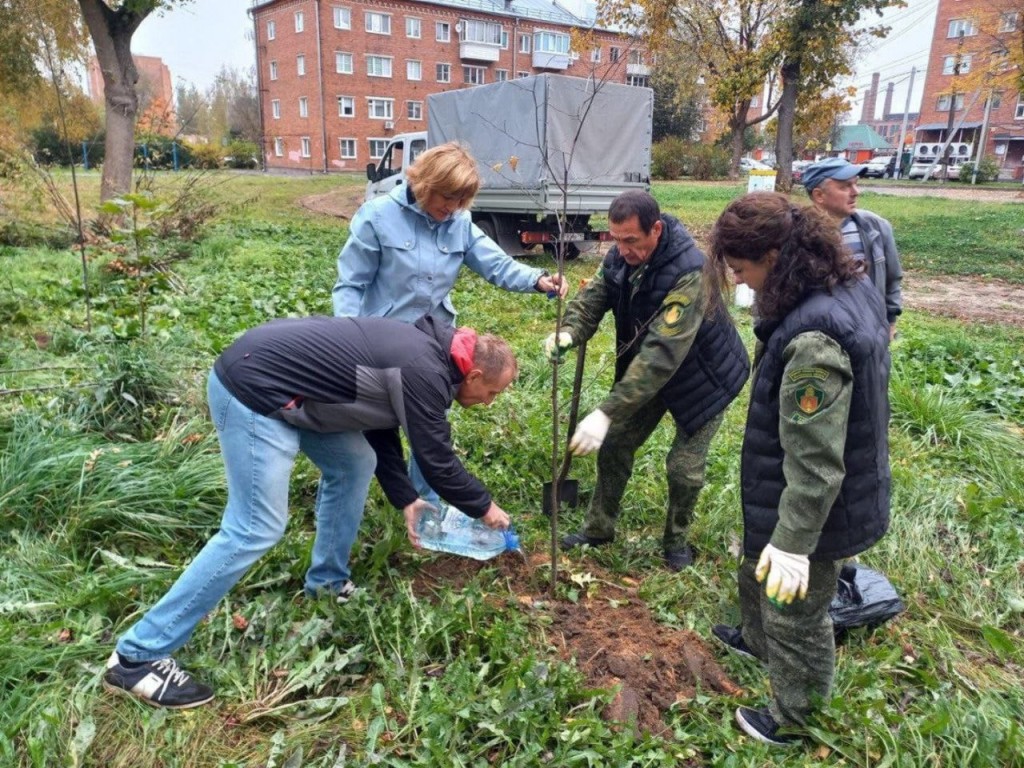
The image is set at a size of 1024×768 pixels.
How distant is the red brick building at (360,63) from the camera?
125 ft

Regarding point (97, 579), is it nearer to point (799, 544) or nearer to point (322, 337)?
point (322, 337)

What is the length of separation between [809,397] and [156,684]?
2084 mm

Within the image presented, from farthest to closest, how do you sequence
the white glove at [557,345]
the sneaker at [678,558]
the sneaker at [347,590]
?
1. the sneaker at [678,558]
2. the white glove at [557,345]
3. the sneaker at [347,590]

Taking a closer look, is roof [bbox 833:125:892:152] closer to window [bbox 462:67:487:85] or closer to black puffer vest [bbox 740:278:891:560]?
window [bbox 462:67:487:85]

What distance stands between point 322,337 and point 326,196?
912 inches

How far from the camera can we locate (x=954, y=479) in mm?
3803

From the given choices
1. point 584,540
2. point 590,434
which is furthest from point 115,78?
point 590,434

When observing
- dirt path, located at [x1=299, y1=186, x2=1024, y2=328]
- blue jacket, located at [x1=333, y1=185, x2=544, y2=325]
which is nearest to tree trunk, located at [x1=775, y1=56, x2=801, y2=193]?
dirt path, located at [x1=299, y1=186, x2=1024, y2=328]

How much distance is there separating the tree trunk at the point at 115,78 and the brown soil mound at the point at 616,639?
11838mm

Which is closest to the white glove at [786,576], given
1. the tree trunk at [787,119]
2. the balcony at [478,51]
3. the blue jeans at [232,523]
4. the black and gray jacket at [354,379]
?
the black and gray jacket at [354,379]

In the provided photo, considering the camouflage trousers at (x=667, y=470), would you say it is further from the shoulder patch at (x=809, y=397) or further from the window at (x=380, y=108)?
the window at (x=380, y=108)

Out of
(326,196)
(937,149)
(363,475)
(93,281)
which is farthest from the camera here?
(937,149)

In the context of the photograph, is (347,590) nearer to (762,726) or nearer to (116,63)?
(762,726)

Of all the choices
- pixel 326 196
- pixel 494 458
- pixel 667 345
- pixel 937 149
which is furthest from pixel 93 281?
pixel 937 149
